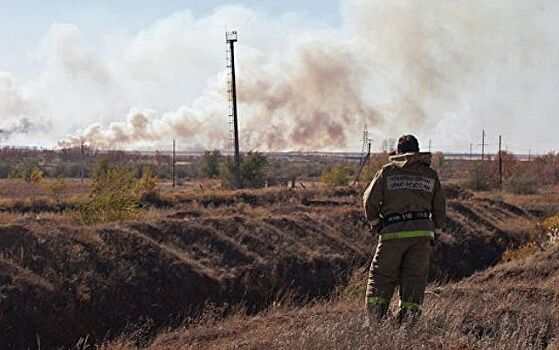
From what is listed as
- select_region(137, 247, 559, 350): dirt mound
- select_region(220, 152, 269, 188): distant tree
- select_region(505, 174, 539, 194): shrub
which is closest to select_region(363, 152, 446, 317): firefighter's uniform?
select_region(137, 247, 559, 350): dirt mound

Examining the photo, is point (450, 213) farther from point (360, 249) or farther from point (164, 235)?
point (164, 235)

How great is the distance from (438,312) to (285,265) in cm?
1288

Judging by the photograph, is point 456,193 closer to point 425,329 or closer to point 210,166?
point 210,166

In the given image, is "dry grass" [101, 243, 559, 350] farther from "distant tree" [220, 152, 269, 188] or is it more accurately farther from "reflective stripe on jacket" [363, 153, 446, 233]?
"distant tree" [220, 152, 269, 188]

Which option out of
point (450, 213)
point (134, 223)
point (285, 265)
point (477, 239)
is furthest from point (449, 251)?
point (134, 223)

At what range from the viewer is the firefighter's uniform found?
299 inches

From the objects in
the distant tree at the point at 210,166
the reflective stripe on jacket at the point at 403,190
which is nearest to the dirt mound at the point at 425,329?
the reflective stripe on jacket at the point at 403,190

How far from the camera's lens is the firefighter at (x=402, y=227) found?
299 inches

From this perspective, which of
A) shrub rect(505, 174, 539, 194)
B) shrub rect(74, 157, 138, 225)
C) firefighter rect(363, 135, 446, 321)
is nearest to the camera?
firefighter rect(363, 135, 446, 321)

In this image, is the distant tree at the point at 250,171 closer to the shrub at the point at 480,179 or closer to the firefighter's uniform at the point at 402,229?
the shrub at the point at 480,179

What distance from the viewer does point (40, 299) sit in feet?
47.2

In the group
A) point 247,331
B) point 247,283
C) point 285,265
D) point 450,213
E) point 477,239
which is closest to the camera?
point 247,331

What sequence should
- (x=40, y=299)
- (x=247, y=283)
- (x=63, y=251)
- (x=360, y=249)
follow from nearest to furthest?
1. (x=40, y=299)
2. (x=63, y=251)
3. (x=247, y=283)
4. (x=360, y=249)

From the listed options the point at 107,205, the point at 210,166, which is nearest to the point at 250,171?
the point at 210,166
